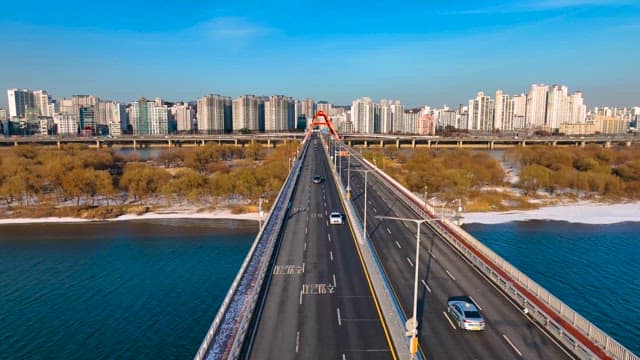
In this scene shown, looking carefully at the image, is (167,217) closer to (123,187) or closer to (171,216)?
(171,216)

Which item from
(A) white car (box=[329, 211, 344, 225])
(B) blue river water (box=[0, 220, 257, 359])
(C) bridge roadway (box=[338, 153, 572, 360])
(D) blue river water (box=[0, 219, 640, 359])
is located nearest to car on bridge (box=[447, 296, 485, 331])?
(C) bridge roadway (box=[338, 153, 572, 360])

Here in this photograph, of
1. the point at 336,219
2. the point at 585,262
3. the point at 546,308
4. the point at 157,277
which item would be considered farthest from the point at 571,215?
the point at 157,277

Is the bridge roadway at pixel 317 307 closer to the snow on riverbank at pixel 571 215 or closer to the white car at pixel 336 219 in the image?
the white car at pixel 336 219

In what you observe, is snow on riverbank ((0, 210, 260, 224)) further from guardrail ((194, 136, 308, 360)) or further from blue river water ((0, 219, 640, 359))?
guardrail ((194, 136, 308, 360))

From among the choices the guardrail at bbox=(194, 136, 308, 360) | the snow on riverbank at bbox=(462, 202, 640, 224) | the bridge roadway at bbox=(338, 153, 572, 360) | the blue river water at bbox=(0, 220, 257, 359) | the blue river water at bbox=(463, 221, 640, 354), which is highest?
the guardrail at bbox=(194, 136, 308, 360)

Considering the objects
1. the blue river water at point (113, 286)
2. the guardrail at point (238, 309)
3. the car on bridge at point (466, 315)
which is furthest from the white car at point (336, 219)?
the car on bridge at point (466, 315)

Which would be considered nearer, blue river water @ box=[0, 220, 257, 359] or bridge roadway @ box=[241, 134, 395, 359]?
bridge roadway @ box=[241, 134, 395, 359]

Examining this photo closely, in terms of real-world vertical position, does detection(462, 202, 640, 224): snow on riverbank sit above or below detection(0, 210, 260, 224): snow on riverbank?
above
